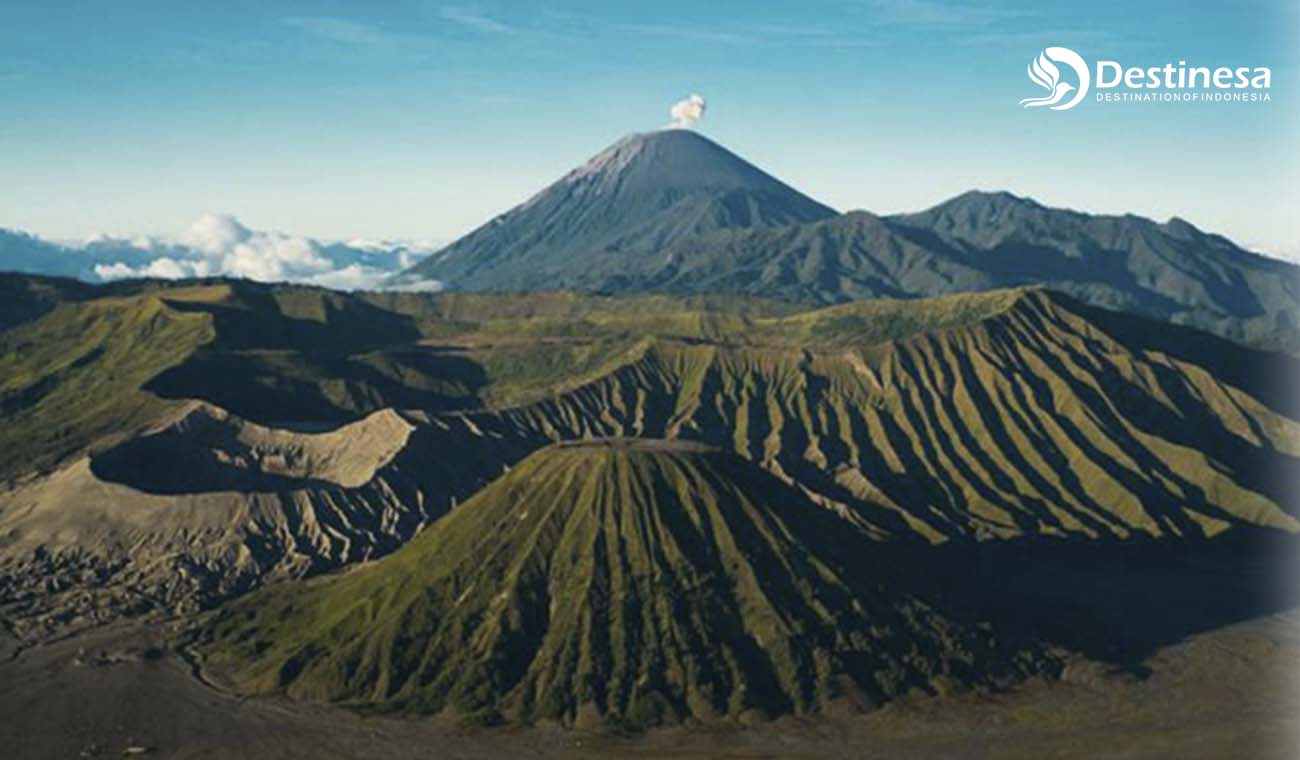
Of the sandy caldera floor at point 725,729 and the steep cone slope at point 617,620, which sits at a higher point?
the steep cone slope at point 617,620

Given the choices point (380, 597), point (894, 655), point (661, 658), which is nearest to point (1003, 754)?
point (894, 655)

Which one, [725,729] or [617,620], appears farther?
[617,620]

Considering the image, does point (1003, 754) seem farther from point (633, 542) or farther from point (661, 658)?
point (633, 542)

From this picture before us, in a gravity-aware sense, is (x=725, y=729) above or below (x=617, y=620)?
below

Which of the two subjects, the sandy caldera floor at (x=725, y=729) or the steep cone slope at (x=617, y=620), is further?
the steep cone slope at (x=617, y=620)
